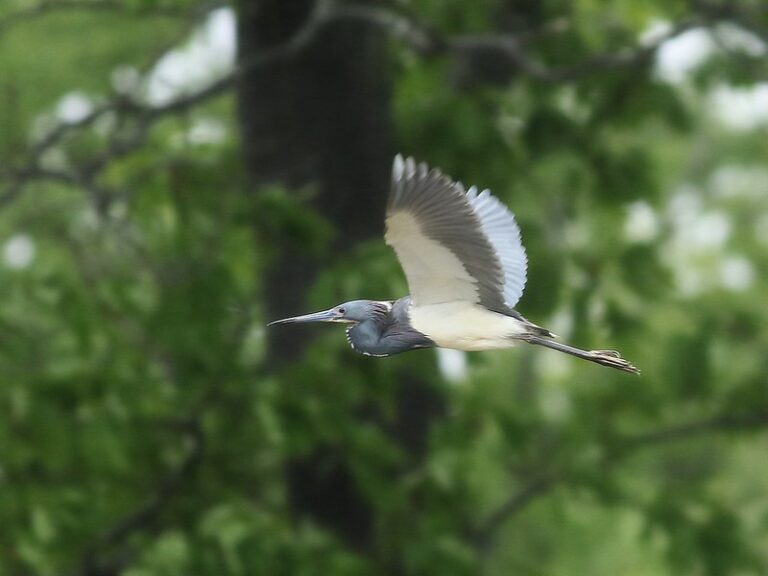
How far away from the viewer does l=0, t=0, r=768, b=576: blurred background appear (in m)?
6.75

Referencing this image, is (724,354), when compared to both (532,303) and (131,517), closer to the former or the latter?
(532,303)

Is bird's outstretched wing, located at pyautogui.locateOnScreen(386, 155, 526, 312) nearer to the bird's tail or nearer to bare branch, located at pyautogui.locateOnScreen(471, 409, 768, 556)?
the bird's tail

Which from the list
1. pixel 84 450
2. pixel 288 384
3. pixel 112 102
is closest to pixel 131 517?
pixel 84 450

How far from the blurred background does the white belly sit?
9.58ft

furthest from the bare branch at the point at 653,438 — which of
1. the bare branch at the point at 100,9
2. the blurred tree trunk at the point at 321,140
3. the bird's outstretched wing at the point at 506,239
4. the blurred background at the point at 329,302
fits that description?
the bird's outstretched wing at the point at 506,239

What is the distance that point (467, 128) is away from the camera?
7324 millimetres

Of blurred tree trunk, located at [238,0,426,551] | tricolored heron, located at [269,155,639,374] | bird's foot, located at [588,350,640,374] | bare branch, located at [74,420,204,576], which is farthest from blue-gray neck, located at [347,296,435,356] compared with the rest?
blurred tree trunk, located at [238,0,426,551]

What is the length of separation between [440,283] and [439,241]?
0.30 feet

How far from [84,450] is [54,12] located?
115 inches

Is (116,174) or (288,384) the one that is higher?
(116,174)

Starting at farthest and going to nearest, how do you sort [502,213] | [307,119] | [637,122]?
1. [637,122]
2. [307,119]
3. [502,213]

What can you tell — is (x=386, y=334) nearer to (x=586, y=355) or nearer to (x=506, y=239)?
(x=586, y=355)

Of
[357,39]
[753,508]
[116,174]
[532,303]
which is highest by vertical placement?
[357,39]

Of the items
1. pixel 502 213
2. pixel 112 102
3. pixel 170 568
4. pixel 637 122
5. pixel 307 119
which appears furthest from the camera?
pixel 637 122
